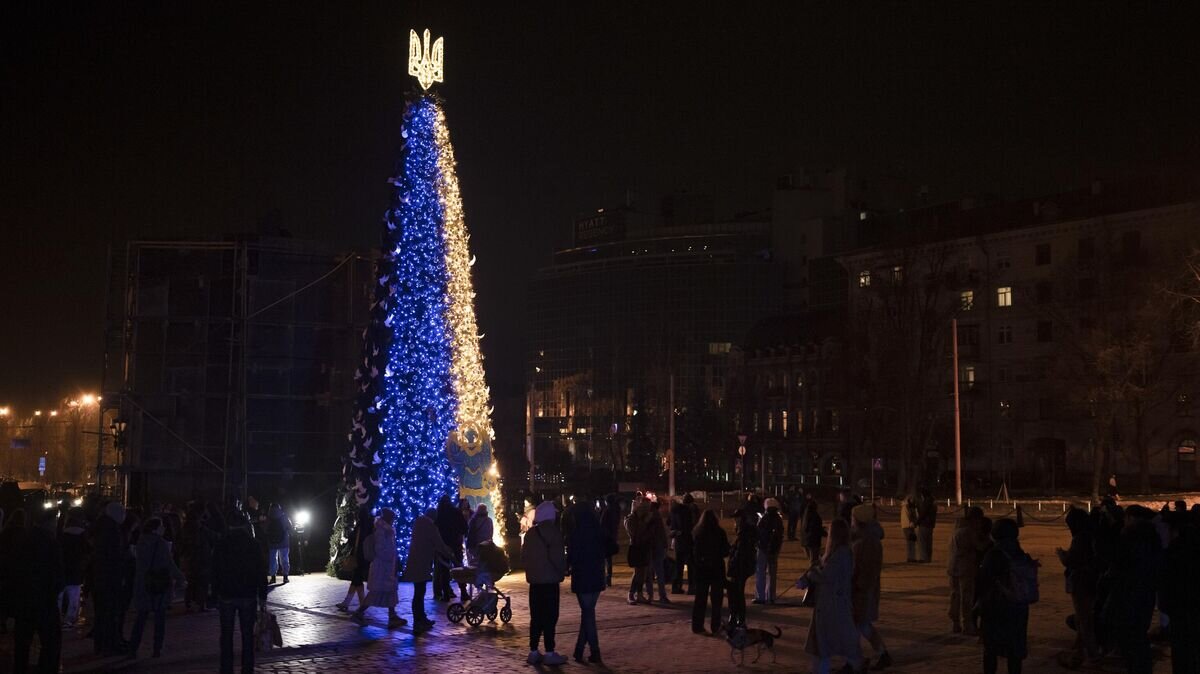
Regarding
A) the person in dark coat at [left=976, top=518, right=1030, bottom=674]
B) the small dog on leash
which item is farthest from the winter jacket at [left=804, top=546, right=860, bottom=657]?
the small dog on leash

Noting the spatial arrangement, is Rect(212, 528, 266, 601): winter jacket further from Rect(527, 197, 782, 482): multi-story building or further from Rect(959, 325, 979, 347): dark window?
Rect(527, 197, 782, 482): multi-story building

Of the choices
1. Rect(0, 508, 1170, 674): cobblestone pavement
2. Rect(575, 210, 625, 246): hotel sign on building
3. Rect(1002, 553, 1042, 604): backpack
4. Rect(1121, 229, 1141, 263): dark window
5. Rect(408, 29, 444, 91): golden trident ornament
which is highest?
Rect(575, 210, 625, 246): hotel sign on building

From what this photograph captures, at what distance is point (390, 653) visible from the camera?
14.8 meters

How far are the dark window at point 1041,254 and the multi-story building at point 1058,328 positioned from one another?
74 millimetres

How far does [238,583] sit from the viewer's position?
41.0ft

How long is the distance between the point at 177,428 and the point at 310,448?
4587 millimetres

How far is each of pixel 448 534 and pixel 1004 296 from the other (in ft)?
200

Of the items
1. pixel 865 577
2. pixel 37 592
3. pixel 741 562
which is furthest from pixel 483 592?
pixel 37 592

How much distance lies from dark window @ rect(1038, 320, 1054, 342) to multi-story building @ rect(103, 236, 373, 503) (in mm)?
46884

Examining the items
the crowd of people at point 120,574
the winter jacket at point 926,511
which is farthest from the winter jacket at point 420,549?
the winter jacket at point 926,511

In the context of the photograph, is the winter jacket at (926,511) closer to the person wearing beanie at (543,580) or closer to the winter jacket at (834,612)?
the person wearing beanie at (543,580)

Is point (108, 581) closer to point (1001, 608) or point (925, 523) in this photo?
point (1001, 608)

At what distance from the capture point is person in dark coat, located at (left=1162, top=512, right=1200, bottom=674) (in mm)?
11930

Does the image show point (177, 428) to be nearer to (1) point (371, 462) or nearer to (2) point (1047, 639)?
(1) point (371, 462)
